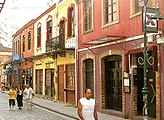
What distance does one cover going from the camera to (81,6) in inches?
820

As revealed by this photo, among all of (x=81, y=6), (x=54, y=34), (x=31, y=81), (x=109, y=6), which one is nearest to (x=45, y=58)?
(x=54, y=34)

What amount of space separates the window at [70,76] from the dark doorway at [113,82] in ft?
17.3

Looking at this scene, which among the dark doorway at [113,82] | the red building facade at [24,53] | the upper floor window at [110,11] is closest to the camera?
the dark doorway at [113,82]

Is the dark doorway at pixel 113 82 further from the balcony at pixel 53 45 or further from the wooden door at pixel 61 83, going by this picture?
the wooden door at pixel 61 83

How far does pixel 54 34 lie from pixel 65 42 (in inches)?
131

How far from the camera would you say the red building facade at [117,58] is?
1359cm

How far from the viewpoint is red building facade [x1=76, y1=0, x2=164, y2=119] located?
13.6m

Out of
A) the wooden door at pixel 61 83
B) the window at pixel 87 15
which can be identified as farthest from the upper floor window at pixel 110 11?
the wooden door at pixel 61 83

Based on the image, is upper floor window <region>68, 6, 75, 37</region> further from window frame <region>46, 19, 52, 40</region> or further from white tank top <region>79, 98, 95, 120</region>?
white tank top <region>79, 98, 95, 120</region>

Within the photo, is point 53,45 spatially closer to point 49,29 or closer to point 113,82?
point 49,29

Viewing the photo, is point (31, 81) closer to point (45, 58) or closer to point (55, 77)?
point (45, 58)

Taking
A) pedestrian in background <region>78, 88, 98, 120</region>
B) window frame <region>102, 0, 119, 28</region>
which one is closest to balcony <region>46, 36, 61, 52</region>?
window frame <region>102, 0, 119, 28</region>

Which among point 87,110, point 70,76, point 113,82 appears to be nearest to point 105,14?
point 113,82

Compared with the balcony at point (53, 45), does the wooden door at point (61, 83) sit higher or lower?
lower
